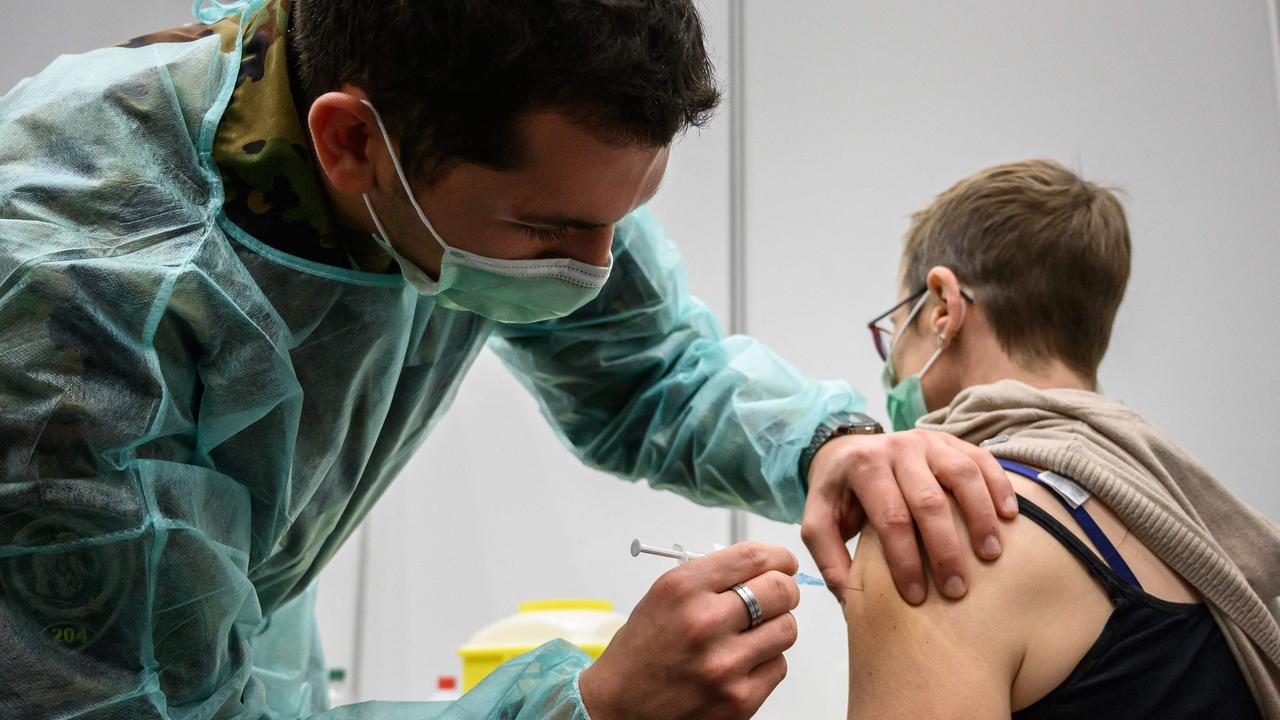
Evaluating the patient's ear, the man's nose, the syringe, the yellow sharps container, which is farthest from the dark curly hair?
the yellow sharps container

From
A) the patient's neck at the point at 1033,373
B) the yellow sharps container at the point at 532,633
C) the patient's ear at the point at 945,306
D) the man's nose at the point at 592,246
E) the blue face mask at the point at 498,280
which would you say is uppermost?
the man's nose at the point at 592,246

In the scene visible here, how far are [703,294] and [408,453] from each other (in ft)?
4.61

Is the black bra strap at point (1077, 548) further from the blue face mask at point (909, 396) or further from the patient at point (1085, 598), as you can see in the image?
the blue face mask at point (909, 396)

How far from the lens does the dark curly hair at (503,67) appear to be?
0.87 m

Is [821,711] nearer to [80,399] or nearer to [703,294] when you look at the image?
[703,294]

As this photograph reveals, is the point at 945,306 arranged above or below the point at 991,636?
above

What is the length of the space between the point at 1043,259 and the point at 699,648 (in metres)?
0.75

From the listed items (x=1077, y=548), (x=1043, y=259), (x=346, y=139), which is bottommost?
(x=1077, y=548)

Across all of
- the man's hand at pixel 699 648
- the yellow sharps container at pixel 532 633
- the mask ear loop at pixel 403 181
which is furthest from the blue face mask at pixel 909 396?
the yellow sharps container at pixel 532 633

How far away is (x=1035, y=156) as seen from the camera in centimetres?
237

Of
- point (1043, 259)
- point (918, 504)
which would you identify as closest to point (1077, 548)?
point (918, 504)

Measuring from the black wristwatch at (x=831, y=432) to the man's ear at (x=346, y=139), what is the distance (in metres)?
0.71

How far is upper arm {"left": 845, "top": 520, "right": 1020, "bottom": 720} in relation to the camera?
93cm

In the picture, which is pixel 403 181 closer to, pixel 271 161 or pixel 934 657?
pixel 271 161
